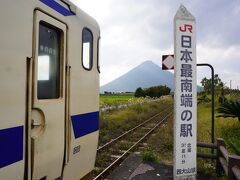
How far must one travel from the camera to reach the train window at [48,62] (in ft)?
12.6

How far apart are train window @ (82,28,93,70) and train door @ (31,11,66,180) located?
2.36 ft

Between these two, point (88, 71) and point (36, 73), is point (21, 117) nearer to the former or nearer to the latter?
point (36, 73)

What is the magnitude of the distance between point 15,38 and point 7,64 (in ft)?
1.02

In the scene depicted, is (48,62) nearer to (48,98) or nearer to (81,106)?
(48,98)

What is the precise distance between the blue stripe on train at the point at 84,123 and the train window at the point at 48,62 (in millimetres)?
607

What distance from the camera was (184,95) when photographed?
608cm

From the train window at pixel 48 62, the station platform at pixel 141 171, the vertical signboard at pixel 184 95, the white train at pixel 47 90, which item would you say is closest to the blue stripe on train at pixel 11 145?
the white train at pixel 47 90

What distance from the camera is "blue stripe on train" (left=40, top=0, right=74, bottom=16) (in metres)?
3.91

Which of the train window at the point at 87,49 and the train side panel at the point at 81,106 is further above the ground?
the train window at the point at 87,49

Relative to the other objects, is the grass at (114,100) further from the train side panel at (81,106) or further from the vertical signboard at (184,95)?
the train side panel at (81,106)

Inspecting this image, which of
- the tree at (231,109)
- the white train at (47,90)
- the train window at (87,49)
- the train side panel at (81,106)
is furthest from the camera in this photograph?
the tree at (231,109)

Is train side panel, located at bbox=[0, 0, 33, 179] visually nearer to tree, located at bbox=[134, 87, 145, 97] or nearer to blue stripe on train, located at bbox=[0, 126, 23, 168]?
blue stripe on train, located at bbox=[0, 126, 23, 168]

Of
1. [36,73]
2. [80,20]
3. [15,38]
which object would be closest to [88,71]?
[80,20]

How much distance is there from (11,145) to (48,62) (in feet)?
4.12
